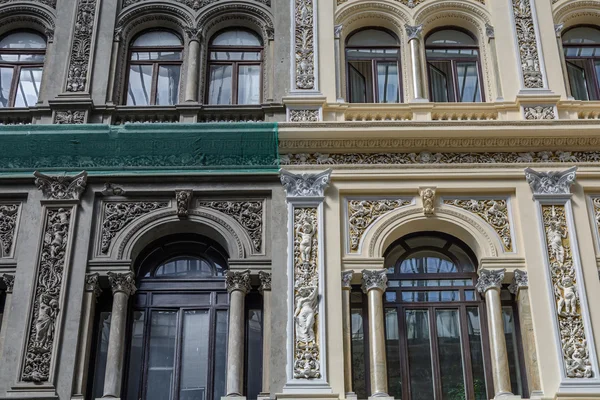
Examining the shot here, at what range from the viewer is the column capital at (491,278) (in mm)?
16438

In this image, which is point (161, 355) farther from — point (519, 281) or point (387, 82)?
point (387, 82)

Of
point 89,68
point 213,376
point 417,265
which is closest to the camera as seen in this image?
point 213,376

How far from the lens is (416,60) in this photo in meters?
19.1

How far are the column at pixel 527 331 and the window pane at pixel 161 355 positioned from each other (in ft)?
19.3

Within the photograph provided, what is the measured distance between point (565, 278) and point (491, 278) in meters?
1.23

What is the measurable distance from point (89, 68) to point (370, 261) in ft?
22.5

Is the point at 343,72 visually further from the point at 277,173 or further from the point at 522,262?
the point at 522,262

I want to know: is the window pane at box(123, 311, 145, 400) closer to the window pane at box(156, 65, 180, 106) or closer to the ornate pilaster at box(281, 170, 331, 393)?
the ornate pilaster at box(281, 170, 331, 393)

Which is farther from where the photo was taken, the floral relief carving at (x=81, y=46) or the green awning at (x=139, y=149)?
the floral relief carving at (x=81, y=46)

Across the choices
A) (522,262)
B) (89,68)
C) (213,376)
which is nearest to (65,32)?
(89,68)

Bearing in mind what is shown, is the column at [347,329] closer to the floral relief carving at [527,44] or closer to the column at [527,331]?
the column at [527,331]

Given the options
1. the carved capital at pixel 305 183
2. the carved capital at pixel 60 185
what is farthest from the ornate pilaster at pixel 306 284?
the carved capital at pixel 60 185

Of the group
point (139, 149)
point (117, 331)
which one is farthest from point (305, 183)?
point (117, 331)

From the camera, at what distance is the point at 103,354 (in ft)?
53.4
